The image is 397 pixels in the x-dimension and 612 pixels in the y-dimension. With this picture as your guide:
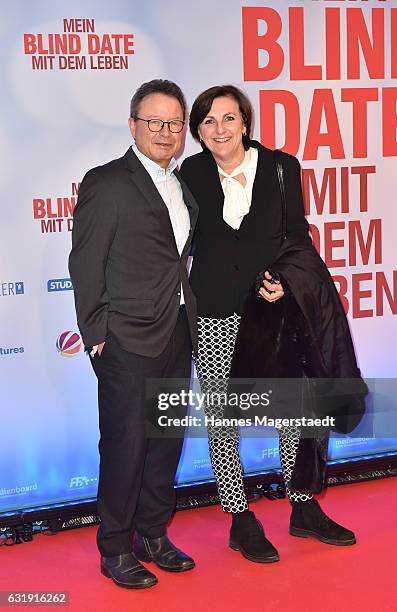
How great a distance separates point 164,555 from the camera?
3.43m

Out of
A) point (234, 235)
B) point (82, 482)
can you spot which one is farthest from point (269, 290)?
point (82, 482)

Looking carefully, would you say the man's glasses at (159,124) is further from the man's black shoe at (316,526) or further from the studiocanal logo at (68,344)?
the man's black shoe at (316,526)

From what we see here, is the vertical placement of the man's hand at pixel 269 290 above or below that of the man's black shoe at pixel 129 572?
above

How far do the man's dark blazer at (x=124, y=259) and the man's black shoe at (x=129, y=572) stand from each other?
2.51ft

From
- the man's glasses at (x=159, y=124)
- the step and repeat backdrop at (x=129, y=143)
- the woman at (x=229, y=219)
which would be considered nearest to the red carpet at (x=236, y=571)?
the step and repeat backdrop at (x=129, y=143)

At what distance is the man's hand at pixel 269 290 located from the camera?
10.7ft

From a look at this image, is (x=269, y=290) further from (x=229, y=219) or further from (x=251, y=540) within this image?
(x=251, y=540)

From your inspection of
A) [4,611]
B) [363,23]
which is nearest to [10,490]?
[4,611]

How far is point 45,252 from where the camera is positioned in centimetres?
373

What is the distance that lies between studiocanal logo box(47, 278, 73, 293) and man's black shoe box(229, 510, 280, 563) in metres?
1.13

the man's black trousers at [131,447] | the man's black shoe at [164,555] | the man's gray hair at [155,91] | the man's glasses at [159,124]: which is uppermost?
the man's gray hair at [155,91]

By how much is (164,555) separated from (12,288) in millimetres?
1185

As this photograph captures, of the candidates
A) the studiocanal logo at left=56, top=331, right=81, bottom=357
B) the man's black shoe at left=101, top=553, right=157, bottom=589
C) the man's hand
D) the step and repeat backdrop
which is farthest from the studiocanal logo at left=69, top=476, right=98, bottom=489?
the man's hand

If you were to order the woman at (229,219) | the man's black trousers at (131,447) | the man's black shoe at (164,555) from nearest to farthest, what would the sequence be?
the man's black trousers at (131,447) → the woman at (229,219) → the man's black shoe at (164,555)
